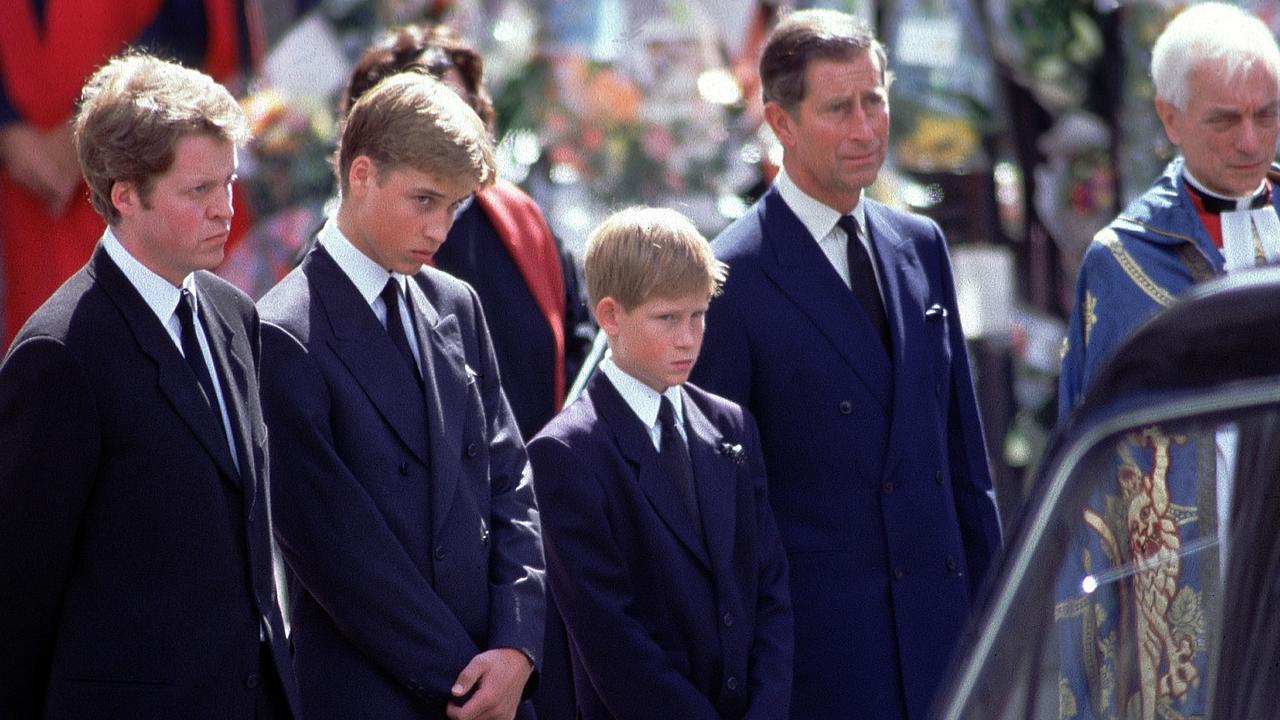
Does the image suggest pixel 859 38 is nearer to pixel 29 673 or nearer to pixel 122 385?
pixel 122 385

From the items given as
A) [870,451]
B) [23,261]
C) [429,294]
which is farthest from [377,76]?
[23,261]

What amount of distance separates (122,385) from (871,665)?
1639 mm

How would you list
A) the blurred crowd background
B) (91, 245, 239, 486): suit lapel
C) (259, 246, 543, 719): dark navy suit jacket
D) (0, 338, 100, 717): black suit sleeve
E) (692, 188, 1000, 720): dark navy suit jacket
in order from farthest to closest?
the blurred crowd background → (692, 188, 1000, 720): dark navy suit jacket → (259, 246, 543, 719): dark navy suit jacket → (91, 245, 239, 486): suit lapel → (0, 338, 100, 717): black suit sleeve

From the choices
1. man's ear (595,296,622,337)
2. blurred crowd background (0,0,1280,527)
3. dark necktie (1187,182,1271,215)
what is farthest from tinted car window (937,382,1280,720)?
blurred crowd background (0,0,1280,527)

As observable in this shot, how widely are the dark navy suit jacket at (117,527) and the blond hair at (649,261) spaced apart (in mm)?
885

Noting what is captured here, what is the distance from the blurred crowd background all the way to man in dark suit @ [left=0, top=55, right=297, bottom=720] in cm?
323

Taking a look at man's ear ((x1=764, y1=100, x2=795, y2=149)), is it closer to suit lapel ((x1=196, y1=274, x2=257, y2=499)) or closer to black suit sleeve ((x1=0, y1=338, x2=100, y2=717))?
suit lapel ((x1=196, y1=274, x2=257, y2=499))

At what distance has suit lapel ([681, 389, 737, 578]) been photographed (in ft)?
11.9

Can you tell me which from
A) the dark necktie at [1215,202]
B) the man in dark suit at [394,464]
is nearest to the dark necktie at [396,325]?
the man in dark suit at [394,464]

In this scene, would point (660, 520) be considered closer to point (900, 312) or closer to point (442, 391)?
point (442, 391)

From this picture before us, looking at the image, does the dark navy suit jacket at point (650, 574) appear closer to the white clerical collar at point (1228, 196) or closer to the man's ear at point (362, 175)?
the man's ear at point (362, 175)

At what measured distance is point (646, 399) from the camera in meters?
3.69

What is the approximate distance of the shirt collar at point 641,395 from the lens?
3674mm

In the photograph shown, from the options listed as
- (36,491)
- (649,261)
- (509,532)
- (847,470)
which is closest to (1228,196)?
(847,470)
